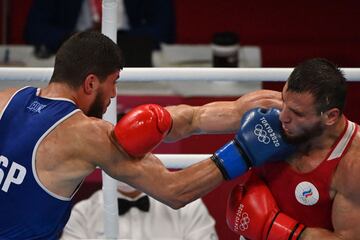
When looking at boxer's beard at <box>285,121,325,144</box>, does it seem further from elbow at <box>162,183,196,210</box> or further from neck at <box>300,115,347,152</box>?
elbow at <box>162,183,196,210</box>

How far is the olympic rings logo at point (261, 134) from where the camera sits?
206cm

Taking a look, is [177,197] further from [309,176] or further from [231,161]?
[309,176]

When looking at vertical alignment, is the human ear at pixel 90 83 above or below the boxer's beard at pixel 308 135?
above

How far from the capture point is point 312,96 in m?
1.97

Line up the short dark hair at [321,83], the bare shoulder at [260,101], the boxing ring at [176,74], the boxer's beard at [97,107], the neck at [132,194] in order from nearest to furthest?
the short dark hair at [321,83], the boxer's beard at [97,107], the bare shoulder at [260,101], the boxing ring at [176,74], the neck at [132,194]

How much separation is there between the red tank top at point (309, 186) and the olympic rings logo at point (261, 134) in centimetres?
12

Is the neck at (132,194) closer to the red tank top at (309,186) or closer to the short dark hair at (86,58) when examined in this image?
the red tank top at (309,186)

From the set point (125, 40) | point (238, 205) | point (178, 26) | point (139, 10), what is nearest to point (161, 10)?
point (139, 10)

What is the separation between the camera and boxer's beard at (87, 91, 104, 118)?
6.78ft

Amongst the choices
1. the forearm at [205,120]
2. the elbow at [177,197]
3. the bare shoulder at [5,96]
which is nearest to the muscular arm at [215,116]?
the forearm at [205,120]

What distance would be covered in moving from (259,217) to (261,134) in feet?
0.71

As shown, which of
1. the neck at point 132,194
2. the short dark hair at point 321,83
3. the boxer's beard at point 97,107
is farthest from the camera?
the neck at point 132,194

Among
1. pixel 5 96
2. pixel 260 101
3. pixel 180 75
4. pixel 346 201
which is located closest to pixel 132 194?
pixel 180 75

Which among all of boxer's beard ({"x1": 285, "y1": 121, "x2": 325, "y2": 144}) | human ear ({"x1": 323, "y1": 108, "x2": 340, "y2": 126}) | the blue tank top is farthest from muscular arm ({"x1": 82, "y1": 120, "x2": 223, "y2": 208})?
human ear ({"x1": 323, "y1": 108, "x2": 340, "y2": 126})
